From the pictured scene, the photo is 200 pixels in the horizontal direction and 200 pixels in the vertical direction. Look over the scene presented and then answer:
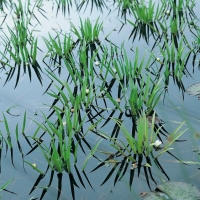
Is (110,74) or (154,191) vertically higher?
(110,74)

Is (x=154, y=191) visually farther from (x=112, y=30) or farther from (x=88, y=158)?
(x=112, y=30)

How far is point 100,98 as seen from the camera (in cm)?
183

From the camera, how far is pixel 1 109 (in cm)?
192

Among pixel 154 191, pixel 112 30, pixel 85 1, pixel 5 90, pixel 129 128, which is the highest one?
pixel 85 1

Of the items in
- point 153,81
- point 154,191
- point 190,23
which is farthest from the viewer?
point 190,23

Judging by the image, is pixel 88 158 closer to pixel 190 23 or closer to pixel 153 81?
pixel 153 81

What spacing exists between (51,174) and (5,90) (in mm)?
819

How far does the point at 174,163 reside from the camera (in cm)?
141

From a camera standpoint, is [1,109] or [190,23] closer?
[1,109]

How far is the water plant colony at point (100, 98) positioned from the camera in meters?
1.40

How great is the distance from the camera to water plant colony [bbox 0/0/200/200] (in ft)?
4.60

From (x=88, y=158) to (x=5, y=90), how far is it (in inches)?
34.2

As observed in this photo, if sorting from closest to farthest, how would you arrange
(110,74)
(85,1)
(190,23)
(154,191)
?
(154,191) → (110,74) → (190,23) → (85,1)

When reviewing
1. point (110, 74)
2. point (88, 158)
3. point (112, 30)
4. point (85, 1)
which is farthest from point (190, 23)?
point (88, 158)
